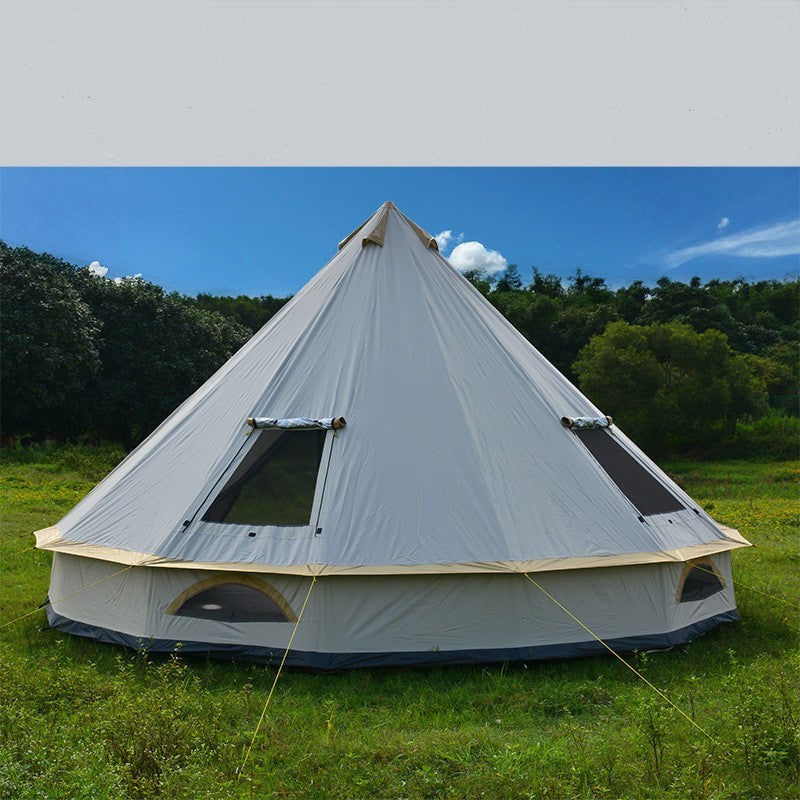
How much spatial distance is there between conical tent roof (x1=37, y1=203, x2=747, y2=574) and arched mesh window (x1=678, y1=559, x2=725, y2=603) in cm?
25

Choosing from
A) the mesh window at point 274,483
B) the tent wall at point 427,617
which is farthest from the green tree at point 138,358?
the tent wall at point 427,617

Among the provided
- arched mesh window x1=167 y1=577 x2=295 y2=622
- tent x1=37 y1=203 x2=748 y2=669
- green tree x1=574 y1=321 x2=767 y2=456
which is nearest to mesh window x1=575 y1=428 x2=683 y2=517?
tent x1=37 y1=203 x2=748 y2=669

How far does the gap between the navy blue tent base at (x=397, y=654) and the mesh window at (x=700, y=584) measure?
56 cm

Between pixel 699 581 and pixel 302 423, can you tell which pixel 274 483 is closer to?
pixel 302 423

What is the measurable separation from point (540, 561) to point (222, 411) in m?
3.88

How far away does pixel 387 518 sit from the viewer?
7.84 meters

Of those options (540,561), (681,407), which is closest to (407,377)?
(540,561)

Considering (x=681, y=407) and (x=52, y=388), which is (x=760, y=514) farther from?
(x=52, y=388)

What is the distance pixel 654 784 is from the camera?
5312mm

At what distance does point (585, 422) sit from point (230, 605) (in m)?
4.26

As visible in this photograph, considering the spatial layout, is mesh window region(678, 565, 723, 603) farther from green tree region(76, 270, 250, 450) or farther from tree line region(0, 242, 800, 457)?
green tree region(76, 270, 250, 450)

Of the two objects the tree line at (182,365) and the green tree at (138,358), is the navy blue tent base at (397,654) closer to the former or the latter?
the tree line at (182,365)

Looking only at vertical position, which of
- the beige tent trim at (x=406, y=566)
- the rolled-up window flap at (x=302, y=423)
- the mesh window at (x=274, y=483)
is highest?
the rolled-up window flap at (x=302, y=423)

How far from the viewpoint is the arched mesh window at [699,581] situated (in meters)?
8.54
